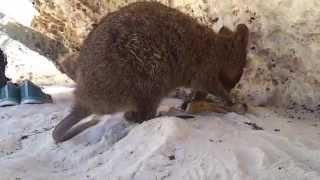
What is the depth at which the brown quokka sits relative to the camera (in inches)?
149

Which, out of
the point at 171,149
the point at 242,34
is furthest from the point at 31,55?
the point at 171,149

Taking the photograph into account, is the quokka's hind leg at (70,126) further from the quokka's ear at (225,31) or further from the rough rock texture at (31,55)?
the rough rock texture at (31,55)

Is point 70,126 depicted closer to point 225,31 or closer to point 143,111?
point 143,111

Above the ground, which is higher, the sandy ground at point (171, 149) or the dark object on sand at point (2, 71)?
the dark object on sand at point (2, 71)

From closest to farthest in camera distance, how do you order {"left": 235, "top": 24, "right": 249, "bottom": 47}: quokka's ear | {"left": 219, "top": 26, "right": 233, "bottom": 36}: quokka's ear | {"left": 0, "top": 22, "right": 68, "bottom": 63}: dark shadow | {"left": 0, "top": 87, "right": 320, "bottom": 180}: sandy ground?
1. {"left": 0, "top": 87, "right": 320, "bottom": 180}: sandy ground
2. {"left": 235, "top": 24, "right": 249, "bottom": 47}: quokka's ear
3. {"left": 219, "top": 26, "right": 233, "bottom": 36}: quokka's ear
4. {"left": 0, "top": 22, "right": 68, "bottom": 63}: dark shadow

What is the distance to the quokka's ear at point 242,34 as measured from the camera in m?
4.33

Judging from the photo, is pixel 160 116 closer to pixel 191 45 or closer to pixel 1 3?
pixel 191 45

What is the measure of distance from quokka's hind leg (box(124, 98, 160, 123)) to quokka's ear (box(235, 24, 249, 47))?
85 cm

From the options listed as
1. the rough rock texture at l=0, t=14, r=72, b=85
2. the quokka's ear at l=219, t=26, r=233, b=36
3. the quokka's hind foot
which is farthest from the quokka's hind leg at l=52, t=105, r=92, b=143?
the rough rock texture at l=0, t=14, r=72, b=85

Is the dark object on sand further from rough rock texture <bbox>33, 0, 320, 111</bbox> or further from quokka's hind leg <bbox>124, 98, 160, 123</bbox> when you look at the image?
quokka's hind leg <bbox>124, 98, 160, 123</bbox>

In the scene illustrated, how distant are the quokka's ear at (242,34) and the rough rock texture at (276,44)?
0.43ft

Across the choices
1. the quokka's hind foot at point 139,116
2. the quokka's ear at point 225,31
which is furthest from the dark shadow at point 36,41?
the quokka's hind foot at point 139,116

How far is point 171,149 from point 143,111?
0.68m

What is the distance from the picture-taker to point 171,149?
10.8ft
